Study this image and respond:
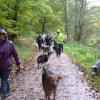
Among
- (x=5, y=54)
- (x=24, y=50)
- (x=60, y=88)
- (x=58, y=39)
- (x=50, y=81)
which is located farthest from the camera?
(x=24, y=50)

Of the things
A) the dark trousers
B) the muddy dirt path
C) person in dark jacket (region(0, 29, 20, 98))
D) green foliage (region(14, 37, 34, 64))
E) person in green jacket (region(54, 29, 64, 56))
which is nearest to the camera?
person in dark jacket (region(0, 29, 20, 98))

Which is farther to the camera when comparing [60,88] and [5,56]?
[60,88]

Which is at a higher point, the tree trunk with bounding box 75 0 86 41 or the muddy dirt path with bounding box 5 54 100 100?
the muddy dirt path with bounding box 5 54 100 100

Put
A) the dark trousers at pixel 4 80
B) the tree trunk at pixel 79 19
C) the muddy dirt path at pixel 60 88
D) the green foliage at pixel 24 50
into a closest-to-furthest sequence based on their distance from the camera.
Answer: the dark trousers at pixel 4 80, the muddy dirt path at pixel 60 88, the green foliage at pixel 24 50, the tree trunk at pixel 79 19

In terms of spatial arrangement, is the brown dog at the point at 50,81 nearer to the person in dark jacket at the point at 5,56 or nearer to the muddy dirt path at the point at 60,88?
the muddy dirt path at the point at 60,88

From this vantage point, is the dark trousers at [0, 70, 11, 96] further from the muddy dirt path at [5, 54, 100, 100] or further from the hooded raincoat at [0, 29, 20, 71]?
the muddy dirt path at [5, 54, 100, 100]

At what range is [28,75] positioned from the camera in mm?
14984

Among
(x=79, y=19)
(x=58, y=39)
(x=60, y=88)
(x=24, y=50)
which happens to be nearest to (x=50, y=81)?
(x=60, y=88)

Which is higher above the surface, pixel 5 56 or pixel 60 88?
pixel 5 56

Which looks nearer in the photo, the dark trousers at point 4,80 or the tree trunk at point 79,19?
the dark trousers at point 4,80

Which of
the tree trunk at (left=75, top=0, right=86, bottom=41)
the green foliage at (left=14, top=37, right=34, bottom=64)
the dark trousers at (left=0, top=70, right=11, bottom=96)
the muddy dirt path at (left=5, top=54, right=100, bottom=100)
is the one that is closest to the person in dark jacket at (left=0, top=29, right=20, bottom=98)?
the dark trousers at (left=0, top=70, right=11, bottom=96)

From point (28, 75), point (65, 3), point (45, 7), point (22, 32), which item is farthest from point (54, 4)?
point (28, 75)

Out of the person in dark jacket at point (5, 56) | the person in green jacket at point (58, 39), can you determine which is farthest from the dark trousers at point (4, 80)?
the person in green jacket at point (58, 39)

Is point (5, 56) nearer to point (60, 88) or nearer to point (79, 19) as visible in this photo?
point (60, 88)
